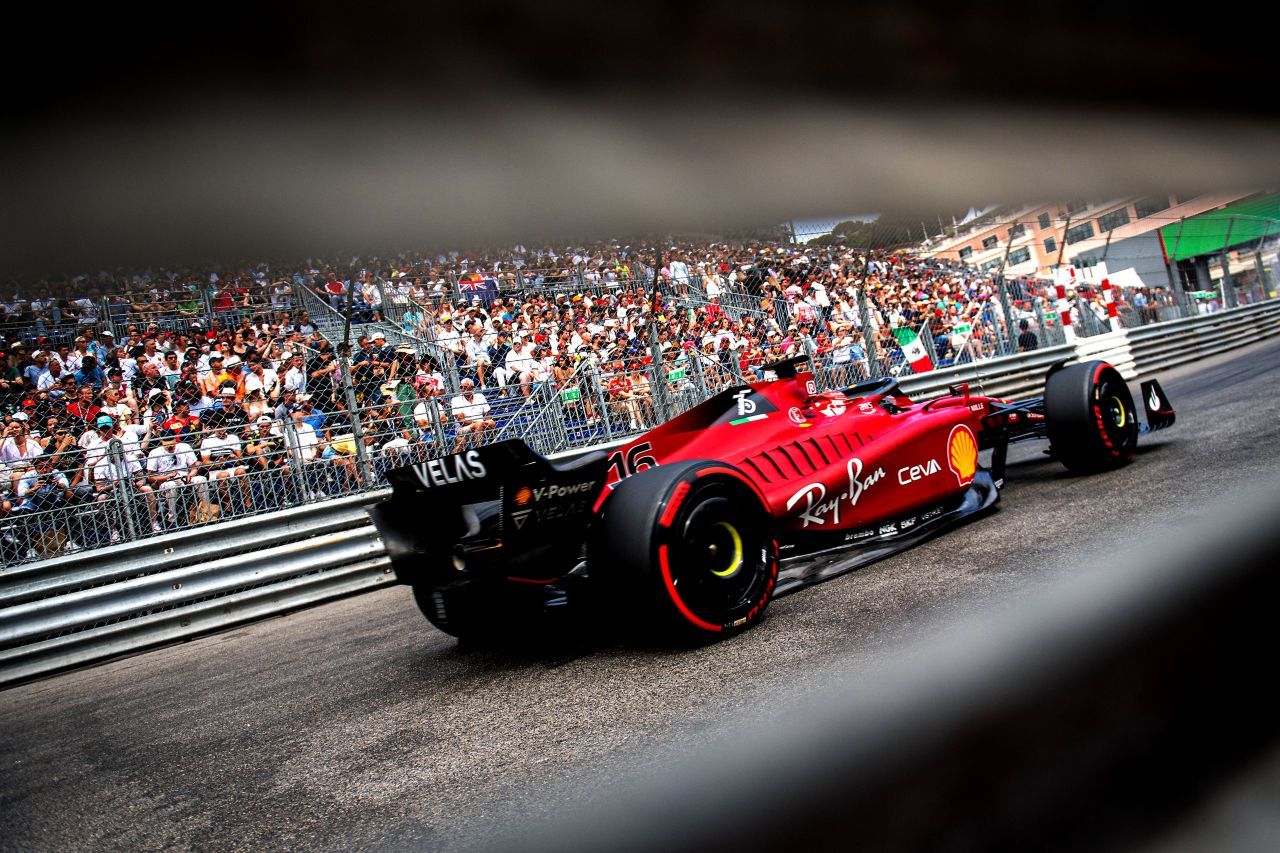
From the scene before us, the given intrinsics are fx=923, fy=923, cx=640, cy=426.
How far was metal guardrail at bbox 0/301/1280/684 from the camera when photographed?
6289mm

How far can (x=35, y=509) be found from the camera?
6.46m

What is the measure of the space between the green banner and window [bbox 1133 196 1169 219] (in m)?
0.05

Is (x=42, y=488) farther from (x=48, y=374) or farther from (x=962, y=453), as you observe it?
(x=962, y=453)

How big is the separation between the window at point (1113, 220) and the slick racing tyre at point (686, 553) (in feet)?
7.76

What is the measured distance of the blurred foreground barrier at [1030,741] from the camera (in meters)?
0.31

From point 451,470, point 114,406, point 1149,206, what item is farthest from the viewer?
point 114,406

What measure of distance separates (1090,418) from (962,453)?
1025 mm

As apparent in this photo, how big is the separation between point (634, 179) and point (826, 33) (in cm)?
11

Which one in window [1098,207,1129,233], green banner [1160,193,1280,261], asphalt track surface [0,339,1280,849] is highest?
window [1098,207,1129,233]

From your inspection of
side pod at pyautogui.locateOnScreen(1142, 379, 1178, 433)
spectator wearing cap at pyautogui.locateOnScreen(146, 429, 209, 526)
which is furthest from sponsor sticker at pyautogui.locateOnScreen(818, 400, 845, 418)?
spectator wearing cap at pyautogui.locateOnScreen(146, 429, 209, 526)

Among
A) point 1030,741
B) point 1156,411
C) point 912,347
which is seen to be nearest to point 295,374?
point 1156,411

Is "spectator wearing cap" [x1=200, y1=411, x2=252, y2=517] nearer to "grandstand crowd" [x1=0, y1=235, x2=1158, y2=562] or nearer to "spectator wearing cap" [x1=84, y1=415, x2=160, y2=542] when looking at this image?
"grandstand crowd" [x1=0, y1=235, x2=1158, y2=562]

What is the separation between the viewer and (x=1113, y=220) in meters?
0.92

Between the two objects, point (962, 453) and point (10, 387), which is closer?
point (10, 387)
